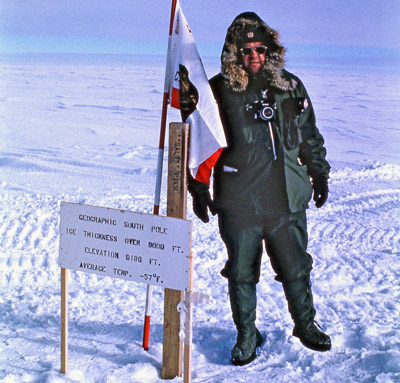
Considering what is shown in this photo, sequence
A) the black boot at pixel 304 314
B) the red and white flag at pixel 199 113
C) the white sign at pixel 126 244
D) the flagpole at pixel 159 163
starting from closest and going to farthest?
1. the white sign at pixel 126 244
2. the red and white flag at pixel 199 113
3. the flagpole at pixel 159 163
4. the black boot at pixel 304 314

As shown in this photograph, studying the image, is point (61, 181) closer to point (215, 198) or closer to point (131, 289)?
point (131, 289)

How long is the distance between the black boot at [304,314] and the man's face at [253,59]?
134cm

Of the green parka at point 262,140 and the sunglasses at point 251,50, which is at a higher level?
the sunglasses at point 251,50

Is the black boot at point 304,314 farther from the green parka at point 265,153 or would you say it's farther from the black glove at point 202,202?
the black glove at point 202,202

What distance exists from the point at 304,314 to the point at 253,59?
1627mm

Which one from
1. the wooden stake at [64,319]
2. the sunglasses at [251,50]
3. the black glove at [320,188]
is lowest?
the wooden stake at [64,319]

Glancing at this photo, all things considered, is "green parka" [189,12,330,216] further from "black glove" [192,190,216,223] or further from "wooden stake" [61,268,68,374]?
"wooden stake" [61,268,68,374]

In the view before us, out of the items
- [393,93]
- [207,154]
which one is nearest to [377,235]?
[393,93]

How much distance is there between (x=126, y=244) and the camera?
10.1ft

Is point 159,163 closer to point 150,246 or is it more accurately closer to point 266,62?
point 150,246

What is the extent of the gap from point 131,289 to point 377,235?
7.69 ft

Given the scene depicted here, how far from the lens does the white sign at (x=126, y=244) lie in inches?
116

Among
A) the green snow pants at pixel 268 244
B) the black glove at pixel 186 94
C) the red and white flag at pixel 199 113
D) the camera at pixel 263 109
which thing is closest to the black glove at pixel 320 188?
the green snow pants at pixel 268 244

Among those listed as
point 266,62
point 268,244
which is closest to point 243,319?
point 268,244
